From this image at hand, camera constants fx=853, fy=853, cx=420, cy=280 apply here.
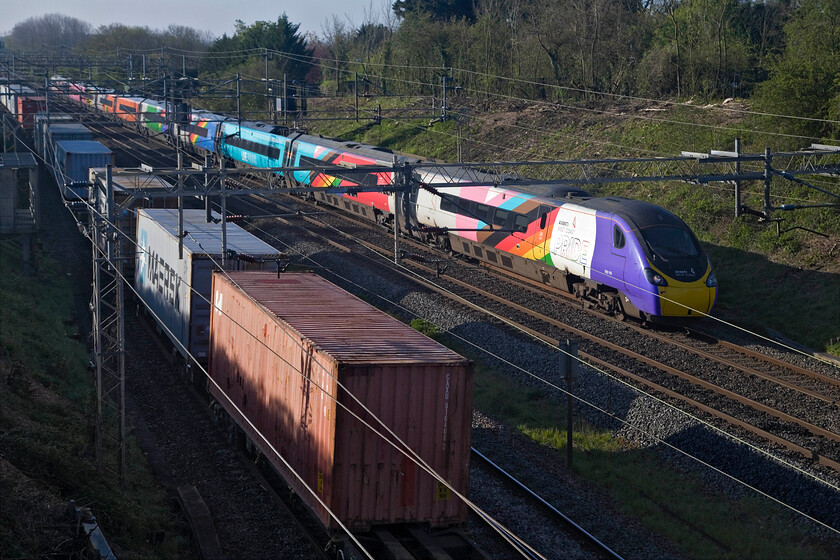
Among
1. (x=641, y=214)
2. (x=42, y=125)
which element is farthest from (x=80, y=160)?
(x=641, y=214)

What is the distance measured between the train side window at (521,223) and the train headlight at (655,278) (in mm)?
4898

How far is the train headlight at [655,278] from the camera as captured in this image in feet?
66.4

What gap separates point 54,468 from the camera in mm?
Answer: 12586

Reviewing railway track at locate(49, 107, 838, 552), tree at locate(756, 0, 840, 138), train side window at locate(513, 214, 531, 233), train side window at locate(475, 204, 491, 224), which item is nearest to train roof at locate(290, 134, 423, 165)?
train side window at locate(475, 204, 491, 224)

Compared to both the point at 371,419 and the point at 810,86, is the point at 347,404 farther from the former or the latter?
the point at 810,86

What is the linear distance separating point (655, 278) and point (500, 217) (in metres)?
6.53

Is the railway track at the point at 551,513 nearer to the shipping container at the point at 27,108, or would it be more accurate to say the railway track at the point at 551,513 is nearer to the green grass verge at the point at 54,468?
the green grass verge at the point at 54,468

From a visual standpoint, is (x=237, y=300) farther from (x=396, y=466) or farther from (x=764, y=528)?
(x=764, y=528)

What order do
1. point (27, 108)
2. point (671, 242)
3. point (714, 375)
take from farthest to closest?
point (27, 108) < point (671, 242) < point (714, 375)

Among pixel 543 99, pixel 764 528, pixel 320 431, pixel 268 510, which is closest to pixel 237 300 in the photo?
pixel 268 510

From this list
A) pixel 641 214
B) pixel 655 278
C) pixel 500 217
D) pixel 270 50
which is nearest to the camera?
pixel 655 278

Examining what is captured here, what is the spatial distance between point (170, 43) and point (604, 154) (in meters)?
91.0

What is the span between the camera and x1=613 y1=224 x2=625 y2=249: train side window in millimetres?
21078

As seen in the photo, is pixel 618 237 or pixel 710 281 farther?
pixel 618 237
